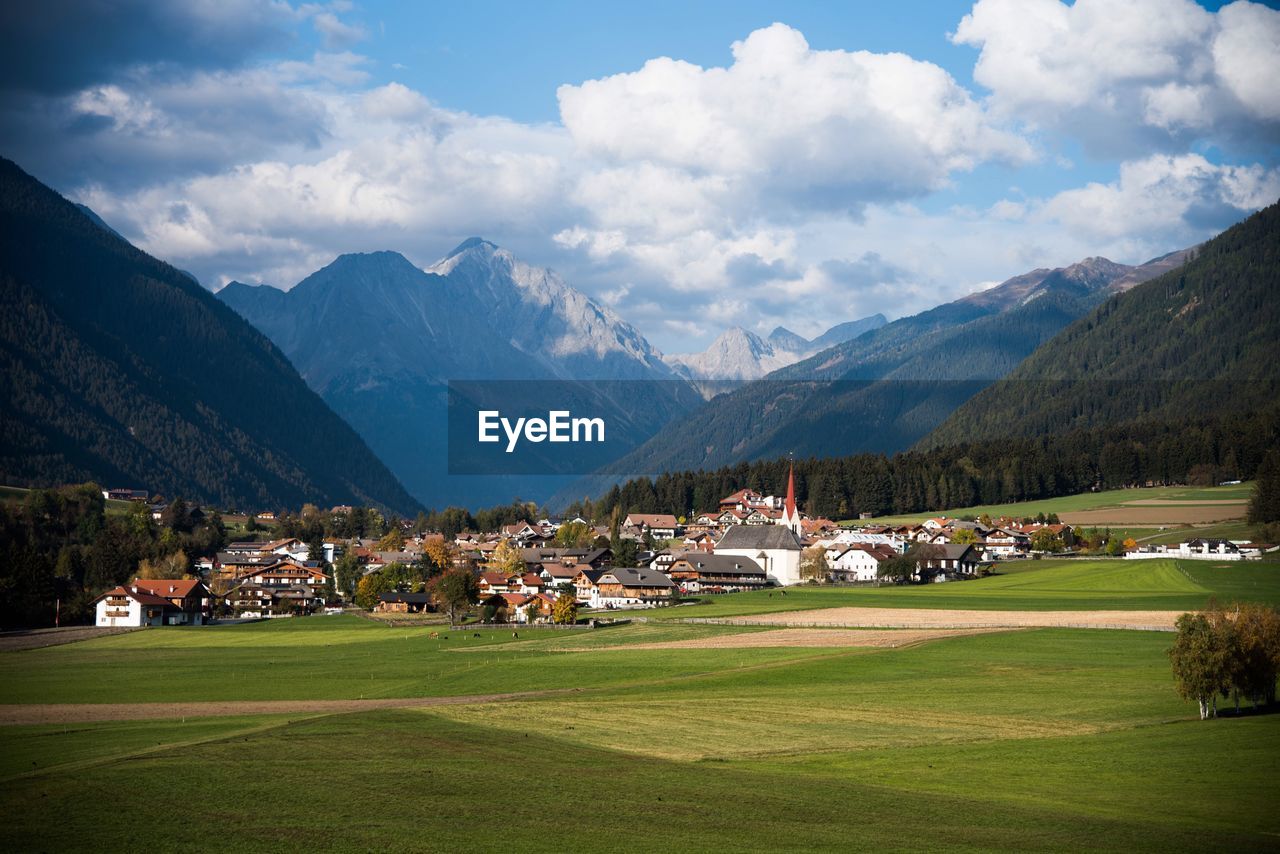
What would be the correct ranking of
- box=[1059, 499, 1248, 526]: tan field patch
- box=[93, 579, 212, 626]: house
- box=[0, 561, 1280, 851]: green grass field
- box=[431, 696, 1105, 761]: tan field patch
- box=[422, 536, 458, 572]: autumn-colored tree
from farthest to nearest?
box=[1059, 499, 1248, 526]: tan field patch < box=[422, 536, 458, 572]: autumn-colored tree < box=[93, 579, 212, 626]: house < box=[431, 696, 1105, 761]: tan field patch < box=[0, 561, 1280, 851]: green grass field

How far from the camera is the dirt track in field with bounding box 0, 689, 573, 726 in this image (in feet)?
202

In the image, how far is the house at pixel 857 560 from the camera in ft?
545

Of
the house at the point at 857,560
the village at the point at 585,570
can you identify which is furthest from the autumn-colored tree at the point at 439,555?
the house at the point at 857,560

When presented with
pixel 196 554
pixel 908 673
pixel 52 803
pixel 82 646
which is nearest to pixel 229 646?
pixel 82 646

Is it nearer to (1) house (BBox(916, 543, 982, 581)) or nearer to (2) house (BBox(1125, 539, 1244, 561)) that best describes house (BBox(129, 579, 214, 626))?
(1) house (BBox(916, 543, 982, 581))

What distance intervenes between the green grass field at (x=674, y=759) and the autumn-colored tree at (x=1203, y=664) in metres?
1.39

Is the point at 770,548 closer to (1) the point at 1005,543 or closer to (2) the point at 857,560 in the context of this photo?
(2) the point at 857,560

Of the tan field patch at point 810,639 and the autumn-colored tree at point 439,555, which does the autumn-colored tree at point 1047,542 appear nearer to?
the autumn-colored tree at point 439,555

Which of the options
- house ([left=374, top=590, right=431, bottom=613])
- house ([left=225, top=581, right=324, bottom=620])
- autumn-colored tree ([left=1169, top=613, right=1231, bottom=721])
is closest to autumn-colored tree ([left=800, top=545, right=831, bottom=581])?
house ([left=374, top=590, right=431, bottom=613])

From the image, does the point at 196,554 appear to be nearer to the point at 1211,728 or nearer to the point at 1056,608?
the point at 1056,608

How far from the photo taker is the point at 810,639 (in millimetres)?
94562

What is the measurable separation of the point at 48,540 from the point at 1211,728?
6194 inches

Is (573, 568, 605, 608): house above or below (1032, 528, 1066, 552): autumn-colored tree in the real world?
below

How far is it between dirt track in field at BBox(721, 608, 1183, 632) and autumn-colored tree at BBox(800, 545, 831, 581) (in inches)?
1691
